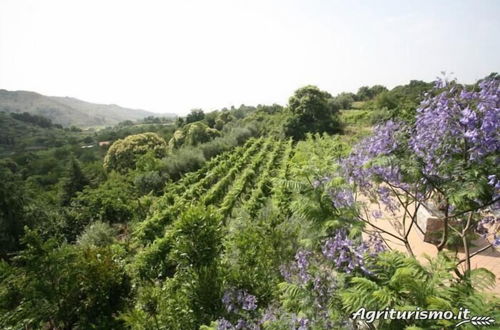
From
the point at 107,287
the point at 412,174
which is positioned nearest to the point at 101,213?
the point at 107,287

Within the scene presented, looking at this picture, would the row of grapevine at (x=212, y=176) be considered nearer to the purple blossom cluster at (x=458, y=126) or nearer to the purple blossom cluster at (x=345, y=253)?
the purple blossom cluster at (x=345, y=253)

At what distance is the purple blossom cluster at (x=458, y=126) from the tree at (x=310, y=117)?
26.8m

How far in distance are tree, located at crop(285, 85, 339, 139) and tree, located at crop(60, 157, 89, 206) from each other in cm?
1990

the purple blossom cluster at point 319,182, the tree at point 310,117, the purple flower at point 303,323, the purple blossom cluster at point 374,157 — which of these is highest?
the tree at point 310,117

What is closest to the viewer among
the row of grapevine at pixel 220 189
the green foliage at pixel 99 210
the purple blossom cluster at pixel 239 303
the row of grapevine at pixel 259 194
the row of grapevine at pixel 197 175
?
the purple blossom cluster at pixel 239 303

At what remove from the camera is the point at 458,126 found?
2574mm

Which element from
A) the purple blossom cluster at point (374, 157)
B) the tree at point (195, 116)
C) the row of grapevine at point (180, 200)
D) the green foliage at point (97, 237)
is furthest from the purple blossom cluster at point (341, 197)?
the tree at point (195, 116)

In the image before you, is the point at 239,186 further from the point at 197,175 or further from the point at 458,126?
the point at 458,126

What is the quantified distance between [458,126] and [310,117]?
28397 mm

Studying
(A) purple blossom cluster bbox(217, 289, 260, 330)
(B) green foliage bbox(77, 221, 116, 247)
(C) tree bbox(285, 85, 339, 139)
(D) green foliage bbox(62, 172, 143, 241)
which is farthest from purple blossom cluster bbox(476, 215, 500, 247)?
(C) tree bbox(285, 85, 339, 139)

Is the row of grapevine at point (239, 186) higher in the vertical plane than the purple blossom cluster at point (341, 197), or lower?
lower

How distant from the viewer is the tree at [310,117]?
2948 centimetres

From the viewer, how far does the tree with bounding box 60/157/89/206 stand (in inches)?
725

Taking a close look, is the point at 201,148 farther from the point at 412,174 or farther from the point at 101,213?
the point at 412,174
